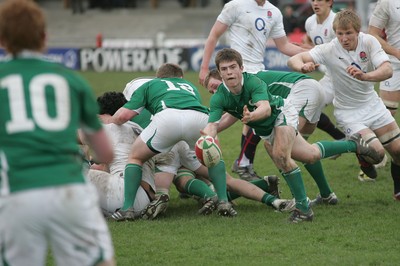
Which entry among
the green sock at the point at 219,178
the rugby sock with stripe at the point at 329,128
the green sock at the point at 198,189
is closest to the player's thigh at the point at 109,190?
the green sock at the point at 198,189

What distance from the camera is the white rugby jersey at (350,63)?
7.75 meters

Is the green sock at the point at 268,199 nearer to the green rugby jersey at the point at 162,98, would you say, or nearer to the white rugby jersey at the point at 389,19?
the green rugby jersey at the point at 162,98

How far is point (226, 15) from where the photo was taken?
31.3 ft

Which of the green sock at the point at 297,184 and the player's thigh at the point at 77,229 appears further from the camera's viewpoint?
the green sock at the point at 297,184

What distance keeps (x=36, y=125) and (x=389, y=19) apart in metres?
6.05

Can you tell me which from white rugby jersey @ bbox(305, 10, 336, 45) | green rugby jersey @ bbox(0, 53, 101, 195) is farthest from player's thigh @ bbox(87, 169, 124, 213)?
white rugby jersey @ bbox(305, 10, 336, 45)

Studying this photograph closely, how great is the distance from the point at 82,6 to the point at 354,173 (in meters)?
31.4

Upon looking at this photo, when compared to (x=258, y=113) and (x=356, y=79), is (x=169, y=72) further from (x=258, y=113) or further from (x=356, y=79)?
(x=356, y=79)

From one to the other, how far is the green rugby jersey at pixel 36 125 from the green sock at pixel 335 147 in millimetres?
4031

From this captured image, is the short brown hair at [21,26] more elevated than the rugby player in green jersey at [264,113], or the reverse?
the short brown hair at [21,26]

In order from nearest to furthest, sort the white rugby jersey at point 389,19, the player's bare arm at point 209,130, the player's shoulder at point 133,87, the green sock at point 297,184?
the player's bare arm at point 209,130 < the green sock at point 297,184 < the player's shoulder at point 133,87 < the white rugby jersey at point 389,19

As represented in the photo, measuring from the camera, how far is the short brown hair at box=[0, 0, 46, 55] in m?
4.01

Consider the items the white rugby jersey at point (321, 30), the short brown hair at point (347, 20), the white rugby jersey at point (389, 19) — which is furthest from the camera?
the white rugby jersey at point (321, 30)

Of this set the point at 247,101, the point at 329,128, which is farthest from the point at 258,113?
the point at 329,128
